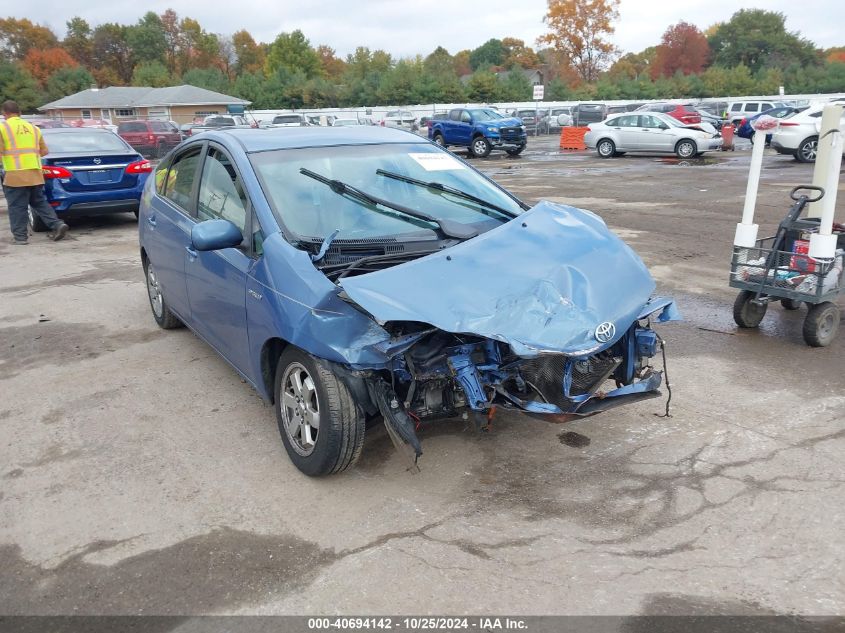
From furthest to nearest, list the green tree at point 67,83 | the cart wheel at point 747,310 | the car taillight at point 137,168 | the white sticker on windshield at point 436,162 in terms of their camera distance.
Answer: the green tree at point 67,83 → the car taillight at point 137,168 → the cart wheel at point 747,310 → the white sticker on windshield at point 436,162

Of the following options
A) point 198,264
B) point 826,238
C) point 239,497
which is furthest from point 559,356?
point 826,238

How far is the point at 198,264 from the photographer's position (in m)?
4.98

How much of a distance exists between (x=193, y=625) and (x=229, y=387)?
2.60 m

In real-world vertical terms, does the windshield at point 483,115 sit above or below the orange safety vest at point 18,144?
above

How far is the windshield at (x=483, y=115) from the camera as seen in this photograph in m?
29.1

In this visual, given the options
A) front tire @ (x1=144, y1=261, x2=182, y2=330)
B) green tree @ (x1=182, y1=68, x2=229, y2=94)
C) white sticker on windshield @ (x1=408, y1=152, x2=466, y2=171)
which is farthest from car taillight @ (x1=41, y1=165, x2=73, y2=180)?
green tree @ (x1=182, y1=68, x2=229, y2=94)

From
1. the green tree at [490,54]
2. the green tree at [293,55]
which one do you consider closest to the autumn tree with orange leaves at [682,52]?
the green tree at [490,54]

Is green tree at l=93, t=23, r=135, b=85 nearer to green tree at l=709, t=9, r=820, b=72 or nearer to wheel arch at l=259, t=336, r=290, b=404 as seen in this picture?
green tree at l=709, t=9, r=820, b=72

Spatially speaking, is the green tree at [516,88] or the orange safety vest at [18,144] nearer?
the orange safety vest at [18,144]

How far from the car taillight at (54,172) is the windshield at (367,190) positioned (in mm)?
8213

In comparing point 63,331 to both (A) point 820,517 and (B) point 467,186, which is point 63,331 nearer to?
(B) point 467,186

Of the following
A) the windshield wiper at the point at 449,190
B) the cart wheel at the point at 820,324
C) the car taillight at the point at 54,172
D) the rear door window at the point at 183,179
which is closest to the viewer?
the windshield wiper at the point at 449,190

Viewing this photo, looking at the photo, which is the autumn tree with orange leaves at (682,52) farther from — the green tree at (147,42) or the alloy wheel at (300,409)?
the alloy wheel at (300,409)

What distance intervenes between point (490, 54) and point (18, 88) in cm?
7266
